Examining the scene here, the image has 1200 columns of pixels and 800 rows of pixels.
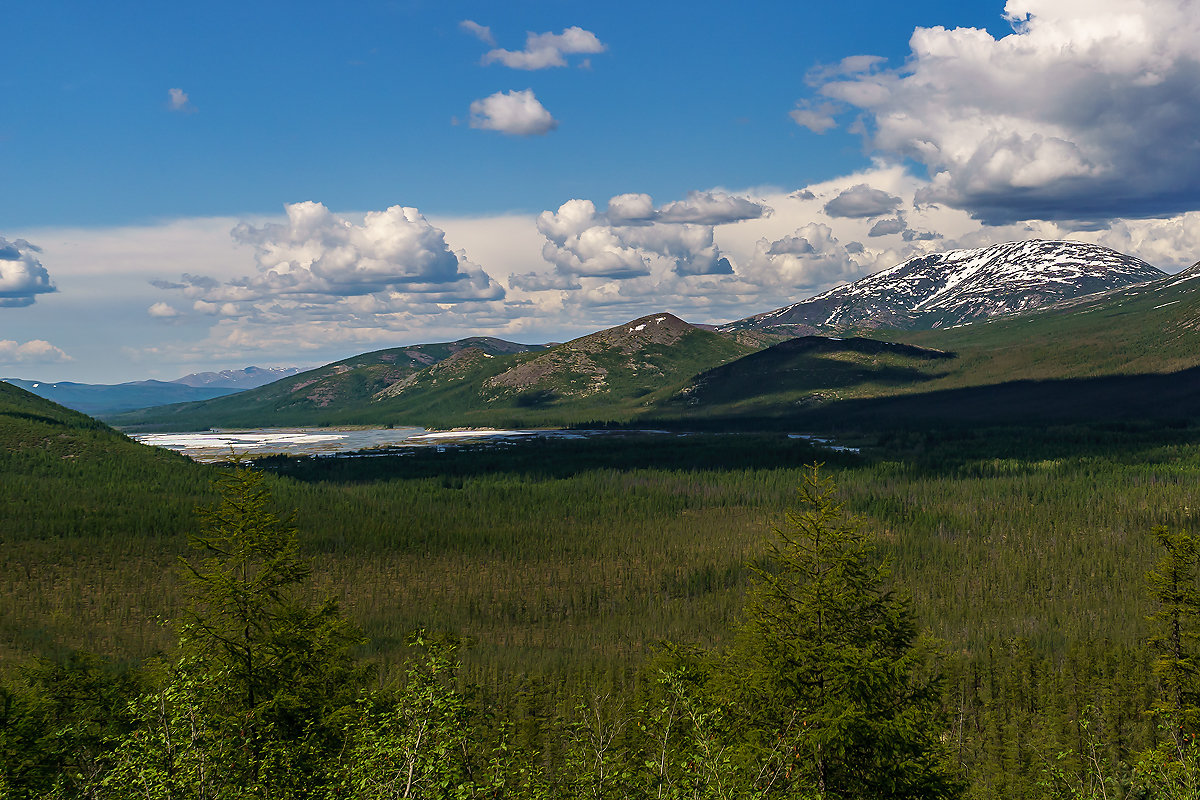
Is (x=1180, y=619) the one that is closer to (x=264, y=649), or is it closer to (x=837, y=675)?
(x=837, y=675)

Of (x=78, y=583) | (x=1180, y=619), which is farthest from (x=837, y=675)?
(x=78, y=583)

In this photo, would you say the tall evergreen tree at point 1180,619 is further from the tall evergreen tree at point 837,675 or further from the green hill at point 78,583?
the green hill at point 78,583

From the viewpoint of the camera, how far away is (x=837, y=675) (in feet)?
102

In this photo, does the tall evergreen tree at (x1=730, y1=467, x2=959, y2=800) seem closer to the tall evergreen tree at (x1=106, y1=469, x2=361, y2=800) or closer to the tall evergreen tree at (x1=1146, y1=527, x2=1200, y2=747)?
the tall evergreen tree at (x1=106, y1=469, x2=361, y2=800)

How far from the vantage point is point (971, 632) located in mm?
165500

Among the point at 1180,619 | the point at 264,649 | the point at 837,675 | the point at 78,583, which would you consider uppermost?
the point at 264,649

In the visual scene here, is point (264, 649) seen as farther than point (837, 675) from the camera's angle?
Yes

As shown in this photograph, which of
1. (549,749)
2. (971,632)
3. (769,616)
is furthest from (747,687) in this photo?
(971,632)

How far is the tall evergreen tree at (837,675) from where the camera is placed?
30.3 metres

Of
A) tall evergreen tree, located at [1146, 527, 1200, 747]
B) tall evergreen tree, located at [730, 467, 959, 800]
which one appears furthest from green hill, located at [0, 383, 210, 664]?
tall evergreen tree, located at [1146, 527, 1200, 747]

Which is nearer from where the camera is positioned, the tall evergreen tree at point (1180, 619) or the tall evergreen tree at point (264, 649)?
the tall evergreen tree at point (264, 649)

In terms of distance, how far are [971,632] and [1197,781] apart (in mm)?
154902

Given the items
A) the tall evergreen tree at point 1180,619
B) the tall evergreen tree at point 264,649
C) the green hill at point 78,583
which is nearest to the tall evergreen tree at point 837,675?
the tall evergreen tree at point 264,649

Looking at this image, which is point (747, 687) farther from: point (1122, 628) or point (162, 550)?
point (162, 550)
